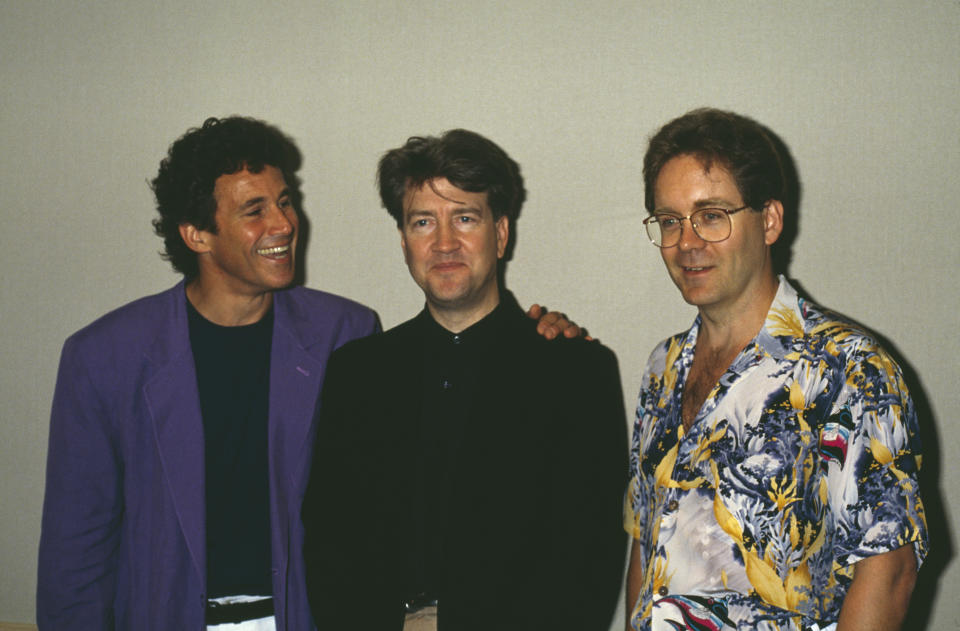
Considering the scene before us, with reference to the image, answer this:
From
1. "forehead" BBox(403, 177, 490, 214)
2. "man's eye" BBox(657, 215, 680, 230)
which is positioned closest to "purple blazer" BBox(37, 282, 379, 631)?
"forehead" BBox(403, 177, 490, 214)

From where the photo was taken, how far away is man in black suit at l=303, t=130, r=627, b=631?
5.76ft

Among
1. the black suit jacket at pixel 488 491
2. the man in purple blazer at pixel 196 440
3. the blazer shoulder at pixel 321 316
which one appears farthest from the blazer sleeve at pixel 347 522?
the blazer shoulder at pixel 321 316

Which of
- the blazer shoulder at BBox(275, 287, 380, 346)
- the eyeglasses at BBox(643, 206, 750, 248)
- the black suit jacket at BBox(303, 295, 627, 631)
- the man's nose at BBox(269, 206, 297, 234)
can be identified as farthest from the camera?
the blazer shoulder at BBox(275, 287, 380, 346)

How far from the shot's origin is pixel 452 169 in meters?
1.92

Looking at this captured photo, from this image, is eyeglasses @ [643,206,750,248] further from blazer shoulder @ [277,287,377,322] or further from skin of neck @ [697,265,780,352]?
blazer shoulder @ [277,287,377,322]

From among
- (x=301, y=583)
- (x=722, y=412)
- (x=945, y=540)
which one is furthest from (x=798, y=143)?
(x=301, y=583)

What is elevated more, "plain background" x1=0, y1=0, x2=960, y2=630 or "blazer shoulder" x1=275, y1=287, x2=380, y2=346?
"plain background" x1=0, y1=0, x2=960, y2=630

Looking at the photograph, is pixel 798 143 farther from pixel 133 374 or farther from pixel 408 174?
pixel 133 374

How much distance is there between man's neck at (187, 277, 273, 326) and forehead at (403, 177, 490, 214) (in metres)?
0.59

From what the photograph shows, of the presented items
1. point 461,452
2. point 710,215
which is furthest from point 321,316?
point 710,215

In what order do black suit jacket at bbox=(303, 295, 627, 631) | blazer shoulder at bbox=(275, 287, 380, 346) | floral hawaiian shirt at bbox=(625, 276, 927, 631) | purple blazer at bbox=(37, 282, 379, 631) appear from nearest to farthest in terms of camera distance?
floral hawaiian shirt at bbox=(625, 276, 927, 631) < black suit jacket at bbox=(303, 295, 627, 631) < purple blazer at bbox=(37, 282, 379, 631) < blazer shoulder at bbox=(275, 287, 380, 346)

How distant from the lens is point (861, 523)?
1331 mm

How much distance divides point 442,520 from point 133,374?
977 millimetres

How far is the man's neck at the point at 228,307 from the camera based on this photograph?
213 cm
